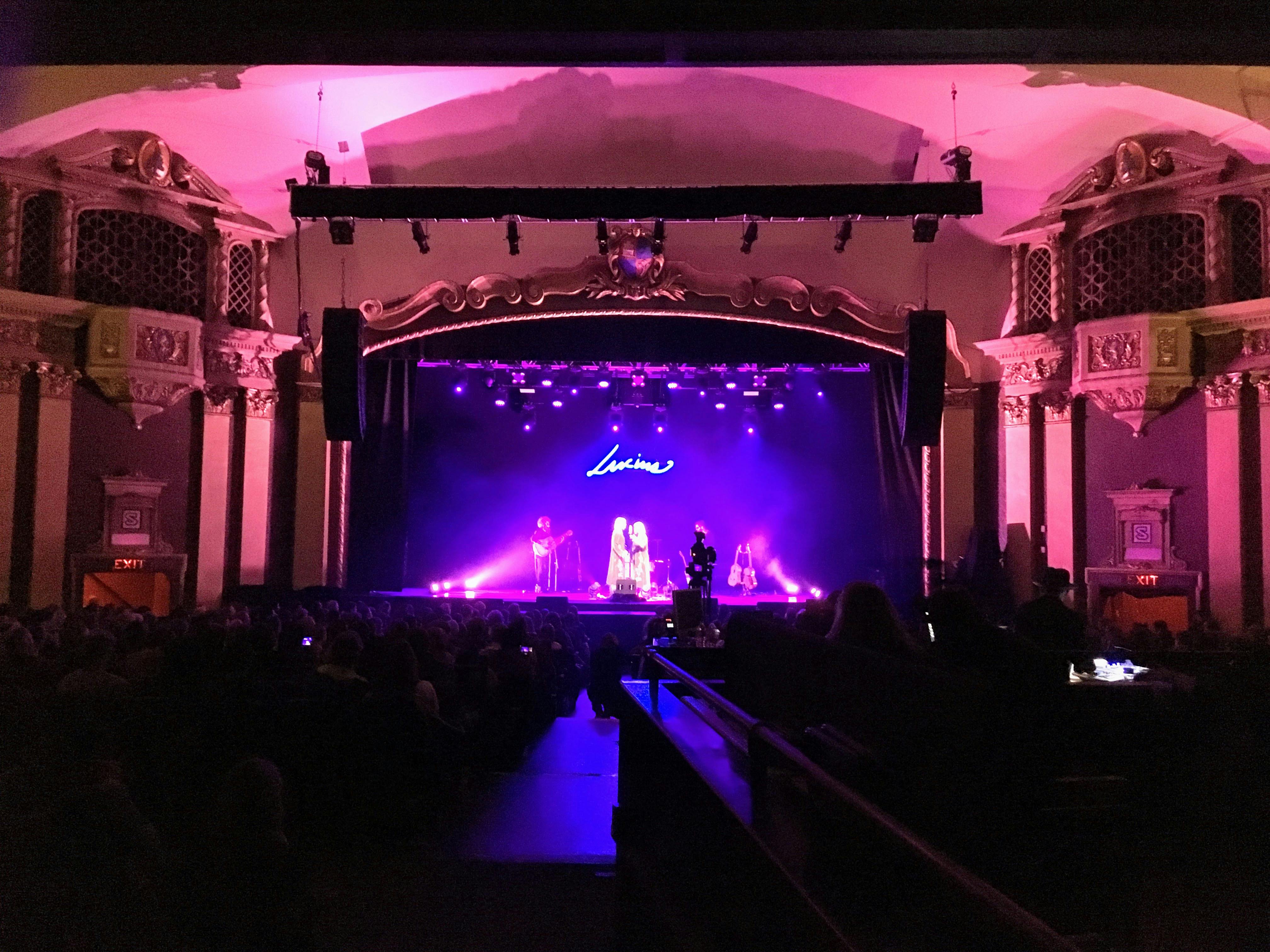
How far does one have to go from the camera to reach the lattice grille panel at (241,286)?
45.4 ft

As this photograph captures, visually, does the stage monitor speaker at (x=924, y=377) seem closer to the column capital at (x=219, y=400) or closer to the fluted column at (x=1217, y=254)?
the fluted column at (x=1217, y=254)

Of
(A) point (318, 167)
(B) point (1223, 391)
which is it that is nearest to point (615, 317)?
(A) point (318, 167)

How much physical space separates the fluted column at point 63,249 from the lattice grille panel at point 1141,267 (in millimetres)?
12935

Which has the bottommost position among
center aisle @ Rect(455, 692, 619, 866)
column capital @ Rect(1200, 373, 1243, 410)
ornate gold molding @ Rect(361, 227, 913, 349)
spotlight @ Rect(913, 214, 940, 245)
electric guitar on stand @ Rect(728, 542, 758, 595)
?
center aisle @ Rect(455, 692, 619, 866)

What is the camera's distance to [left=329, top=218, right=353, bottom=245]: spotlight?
9.94m

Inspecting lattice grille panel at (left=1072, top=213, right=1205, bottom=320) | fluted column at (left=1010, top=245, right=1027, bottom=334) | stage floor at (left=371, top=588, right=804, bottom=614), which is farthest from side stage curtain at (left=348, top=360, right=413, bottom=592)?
lattice grille panel at (left=1072, top=213, right=1205, bottom=320)

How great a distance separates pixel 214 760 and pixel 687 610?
4734mm

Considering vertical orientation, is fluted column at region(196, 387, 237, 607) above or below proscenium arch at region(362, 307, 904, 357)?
below

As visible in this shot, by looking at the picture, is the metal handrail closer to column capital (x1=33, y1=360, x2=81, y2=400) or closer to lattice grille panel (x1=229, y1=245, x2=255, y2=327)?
column capital (x1=33, y1=360, x2=81, y2=400)

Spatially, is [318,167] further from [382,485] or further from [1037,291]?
[1037,291]

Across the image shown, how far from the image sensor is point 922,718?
2639 mm

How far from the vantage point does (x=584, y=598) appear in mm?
16516

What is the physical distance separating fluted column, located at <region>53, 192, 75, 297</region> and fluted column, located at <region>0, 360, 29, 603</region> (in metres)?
1.09

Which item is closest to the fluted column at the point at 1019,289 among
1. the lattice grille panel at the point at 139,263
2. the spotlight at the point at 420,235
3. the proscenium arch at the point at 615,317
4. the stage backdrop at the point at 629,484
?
the proscenium arch at the point at 615,317
